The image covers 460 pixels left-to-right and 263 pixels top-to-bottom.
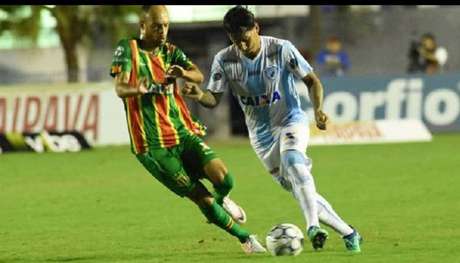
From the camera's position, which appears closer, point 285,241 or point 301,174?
point 285,241

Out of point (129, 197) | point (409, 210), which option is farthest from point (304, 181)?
point (129, 197)

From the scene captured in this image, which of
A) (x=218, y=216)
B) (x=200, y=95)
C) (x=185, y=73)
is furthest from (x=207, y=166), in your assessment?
(x=185, y=73)

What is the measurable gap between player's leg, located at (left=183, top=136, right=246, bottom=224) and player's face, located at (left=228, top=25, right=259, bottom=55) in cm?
86

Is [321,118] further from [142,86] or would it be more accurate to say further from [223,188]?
[142,86]

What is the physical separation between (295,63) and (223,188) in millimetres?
1225

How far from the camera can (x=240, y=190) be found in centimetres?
1877

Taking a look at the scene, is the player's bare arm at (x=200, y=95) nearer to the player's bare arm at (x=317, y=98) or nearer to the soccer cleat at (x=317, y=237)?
the player's bare arm at (x=317, y=98)

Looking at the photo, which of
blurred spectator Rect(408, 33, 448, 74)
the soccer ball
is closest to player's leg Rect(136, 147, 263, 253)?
the soccer ball

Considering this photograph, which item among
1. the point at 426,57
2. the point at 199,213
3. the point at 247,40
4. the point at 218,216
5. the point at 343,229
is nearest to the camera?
the point at 343,229

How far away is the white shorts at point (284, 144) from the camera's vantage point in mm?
11547

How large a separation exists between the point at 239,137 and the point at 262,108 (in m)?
21.2

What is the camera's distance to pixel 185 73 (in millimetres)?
11242

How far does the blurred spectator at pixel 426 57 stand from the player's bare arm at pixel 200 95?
19.9 metres

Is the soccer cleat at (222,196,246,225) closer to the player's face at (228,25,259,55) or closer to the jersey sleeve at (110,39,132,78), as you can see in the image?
the player's face at (228,25,259,55)
